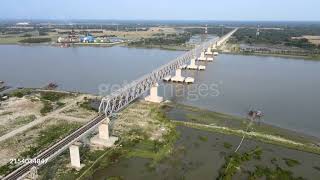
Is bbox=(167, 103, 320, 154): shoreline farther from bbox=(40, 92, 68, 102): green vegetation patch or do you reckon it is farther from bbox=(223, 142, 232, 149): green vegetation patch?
bbox=(40, 92, 68, 102): green vegetation patch

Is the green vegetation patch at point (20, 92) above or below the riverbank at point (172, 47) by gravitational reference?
below

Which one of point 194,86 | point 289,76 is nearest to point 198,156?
point 194,86

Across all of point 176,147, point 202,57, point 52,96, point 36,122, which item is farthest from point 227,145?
point 202,57

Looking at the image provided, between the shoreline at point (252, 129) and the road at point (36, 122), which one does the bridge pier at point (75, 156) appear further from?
the shoreline at point (252, 129)

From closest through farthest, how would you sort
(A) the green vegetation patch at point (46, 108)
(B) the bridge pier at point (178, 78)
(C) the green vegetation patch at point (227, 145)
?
(C) the green vegetation patch at point (227, 145) → (A) the green vegetation patch at point (46, 108) → (B) the bridge pier at point (178, 78)

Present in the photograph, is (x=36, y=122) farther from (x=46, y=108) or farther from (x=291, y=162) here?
(x=291, y=162)

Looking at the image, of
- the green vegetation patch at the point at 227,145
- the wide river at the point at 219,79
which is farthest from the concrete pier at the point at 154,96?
the green vegetation patch at the point at 227,145

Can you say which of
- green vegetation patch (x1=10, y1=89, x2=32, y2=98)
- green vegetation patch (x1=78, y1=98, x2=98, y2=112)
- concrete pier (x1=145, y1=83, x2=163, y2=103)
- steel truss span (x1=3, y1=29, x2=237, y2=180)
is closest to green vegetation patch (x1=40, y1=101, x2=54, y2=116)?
green vegetation patch (x1=78, y1=98, x2=98, y2=112)
